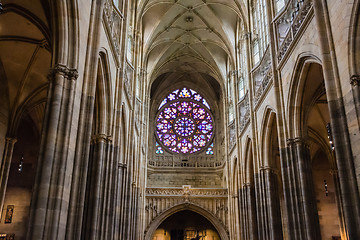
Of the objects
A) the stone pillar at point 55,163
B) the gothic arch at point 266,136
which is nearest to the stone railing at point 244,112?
the gothic arch at point 266,136

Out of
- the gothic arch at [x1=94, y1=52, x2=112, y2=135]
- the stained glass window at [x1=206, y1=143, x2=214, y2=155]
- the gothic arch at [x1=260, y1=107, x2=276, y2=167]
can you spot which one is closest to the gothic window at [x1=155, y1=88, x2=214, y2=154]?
the stained glass window at [x1=206, y1=143, x2=214, y2=155]

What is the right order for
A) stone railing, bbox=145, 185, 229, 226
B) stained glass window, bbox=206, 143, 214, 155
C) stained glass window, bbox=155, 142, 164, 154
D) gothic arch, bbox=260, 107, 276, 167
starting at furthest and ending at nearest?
stained glass window, bbox=206, 143, 214, 155, stained glass window, bbox=155, 142, 164, 154, stone railing, bbox=145, 185, 229, 226, gothic arch, bbox=260, 107, 276, 167

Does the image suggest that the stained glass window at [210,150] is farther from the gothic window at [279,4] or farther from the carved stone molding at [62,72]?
the carved stone molding at [62,72]

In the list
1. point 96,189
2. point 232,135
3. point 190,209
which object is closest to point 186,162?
point 190,209

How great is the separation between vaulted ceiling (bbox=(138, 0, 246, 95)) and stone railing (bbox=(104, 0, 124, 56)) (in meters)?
→ 6.37

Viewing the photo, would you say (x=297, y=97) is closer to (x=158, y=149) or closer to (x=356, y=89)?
(x=356, y=89)

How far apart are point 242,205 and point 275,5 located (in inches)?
458

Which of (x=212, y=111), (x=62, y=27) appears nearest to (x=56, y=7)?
(x=62, y=27)

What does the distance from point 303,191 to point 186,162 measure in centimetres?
1786

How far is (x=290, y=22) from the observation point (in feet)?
46.9

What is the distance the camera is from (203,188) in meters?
27.0

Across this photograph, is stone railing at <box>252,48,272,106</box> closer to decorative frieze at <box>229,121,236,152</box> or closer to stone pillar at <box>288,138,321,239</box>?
stone pillar at <box>288,138,321,239</box>

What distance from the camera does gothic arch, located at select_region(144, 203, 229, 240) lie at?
1005 inches

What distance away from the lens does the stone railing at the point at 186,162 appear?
2984cm
